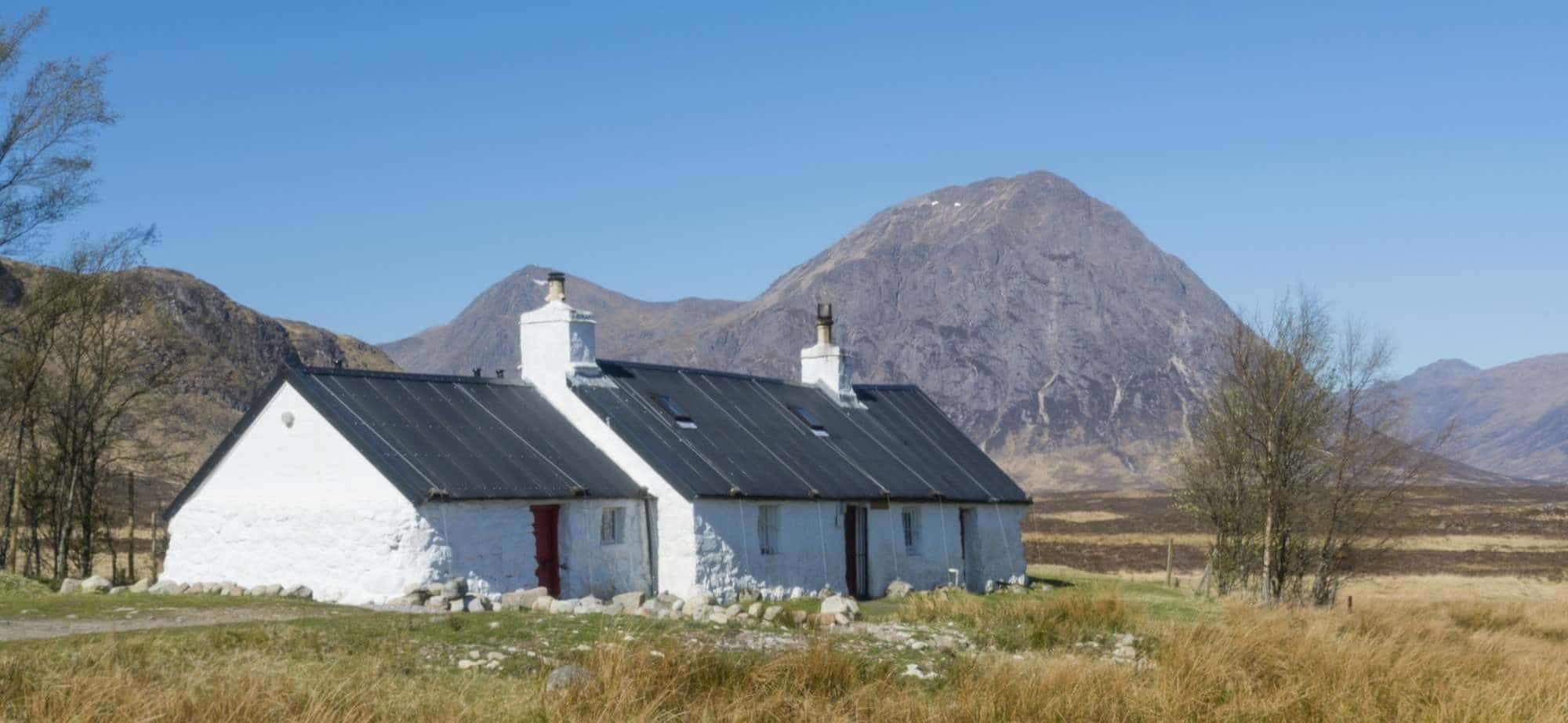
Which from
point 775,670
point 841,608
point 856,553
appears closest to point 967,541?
point 856,553

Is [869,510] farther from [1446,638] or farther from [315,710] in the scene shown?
[315,710]

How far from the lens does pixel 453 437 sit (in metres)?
28.7

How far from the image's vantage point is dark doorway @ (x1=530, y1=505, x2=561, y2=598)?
28562 mm

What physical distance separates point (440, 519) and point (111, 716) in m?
13.5

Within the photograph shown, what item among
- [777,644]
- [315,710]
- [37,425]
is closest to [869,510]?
[777,644]

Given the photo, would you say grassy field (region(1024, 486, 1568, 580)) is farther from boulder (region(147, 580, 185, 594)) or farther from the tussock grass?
boulder (region(147, 580, 185, 594))

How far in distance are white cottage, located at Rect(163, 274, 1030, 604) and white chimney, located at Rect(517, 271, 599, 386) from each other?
0.05 meters

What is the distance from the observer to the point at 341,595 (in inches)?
1037

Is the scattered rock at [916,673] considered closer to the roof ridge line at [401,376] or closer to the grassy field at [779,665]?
the grassy field at [779,665]

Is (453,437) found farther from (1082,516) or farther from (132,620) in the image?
(1082,516)

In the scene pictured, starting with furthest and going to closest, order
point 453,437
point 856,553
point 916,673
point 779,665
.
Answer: point 856,553
point 453,437
point 916,673
point 779,665

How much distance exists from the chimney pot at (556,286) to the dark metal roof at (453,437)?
2024mm

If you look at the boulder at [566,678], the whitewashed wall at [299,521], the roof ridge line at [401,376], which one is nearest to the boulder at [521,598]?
the whitewashed wall at [299,521]

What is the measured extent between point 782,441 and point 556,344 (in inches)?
210
